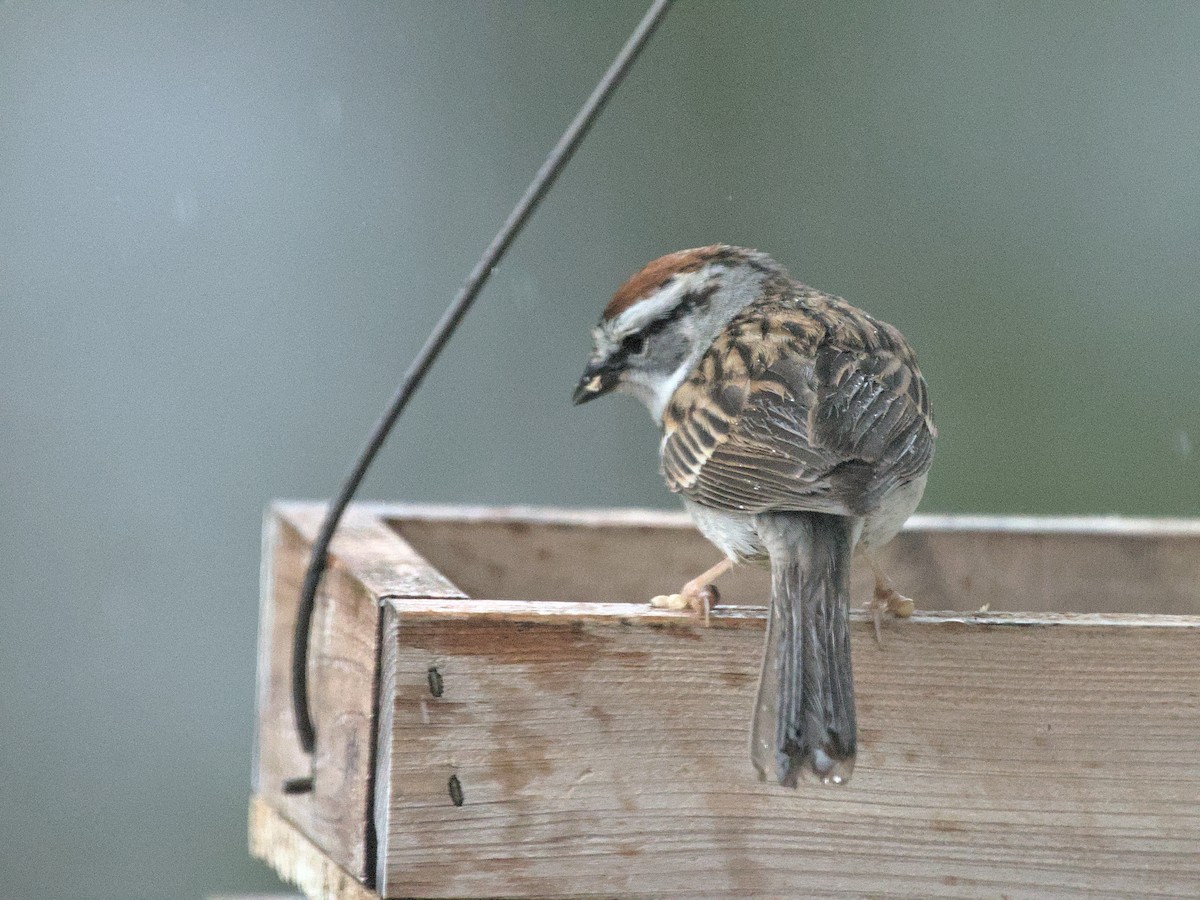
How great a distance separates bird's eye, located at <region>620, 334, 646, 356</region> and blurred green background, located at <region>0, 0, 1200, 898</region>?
395cm

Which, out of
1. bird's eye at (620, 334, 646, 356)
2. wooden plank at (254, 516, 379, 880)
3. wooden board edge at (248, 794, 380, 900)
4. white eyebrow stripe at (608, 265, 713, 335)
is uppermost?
white eyebrow stripe at (608, 265, 713, 335)

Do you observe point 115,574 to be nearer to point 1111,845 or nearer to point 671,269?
point 671,269

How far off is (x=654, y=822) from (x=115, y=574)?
492 cm

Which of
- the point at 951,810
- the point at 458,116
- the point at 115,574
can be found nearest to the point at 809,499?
the point at 951,810

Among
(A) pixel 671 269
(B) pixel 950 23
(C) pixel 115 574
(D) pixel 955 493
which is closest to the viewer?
(A) pixel 671 269

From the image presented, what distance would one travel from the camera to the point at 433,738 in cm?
237

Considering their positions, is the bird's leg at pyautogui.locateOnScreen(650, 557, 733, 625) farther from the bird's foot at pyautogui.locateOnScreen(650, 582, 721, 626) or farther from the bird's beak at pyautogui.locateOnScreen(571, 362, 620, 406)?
the bird's beak at pyautogui.locateOnScreen(571, 362, 620, 406)

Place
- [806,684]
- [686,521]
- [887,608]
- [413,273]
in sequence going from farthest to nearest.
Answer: [413,273], [686,521], [887,608], [806,684]

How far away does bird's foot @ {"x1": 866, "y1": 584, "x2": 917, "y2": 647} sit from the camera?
2.49 m

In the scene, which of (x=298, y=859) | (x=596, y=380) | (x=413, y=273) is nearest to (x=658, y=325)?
(x=596, y=380)

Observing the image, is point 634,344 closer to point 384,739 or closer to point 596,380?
point 596,380

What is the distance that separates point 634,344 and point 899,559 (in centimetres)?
83

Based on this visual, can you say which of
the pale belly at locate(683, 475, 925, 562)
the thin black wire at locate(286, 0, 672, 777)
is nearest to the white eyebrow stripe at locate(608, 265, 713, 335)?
the pale belly at locate(683, 475, 925, 562)

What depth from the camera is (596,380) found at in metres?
3.13
